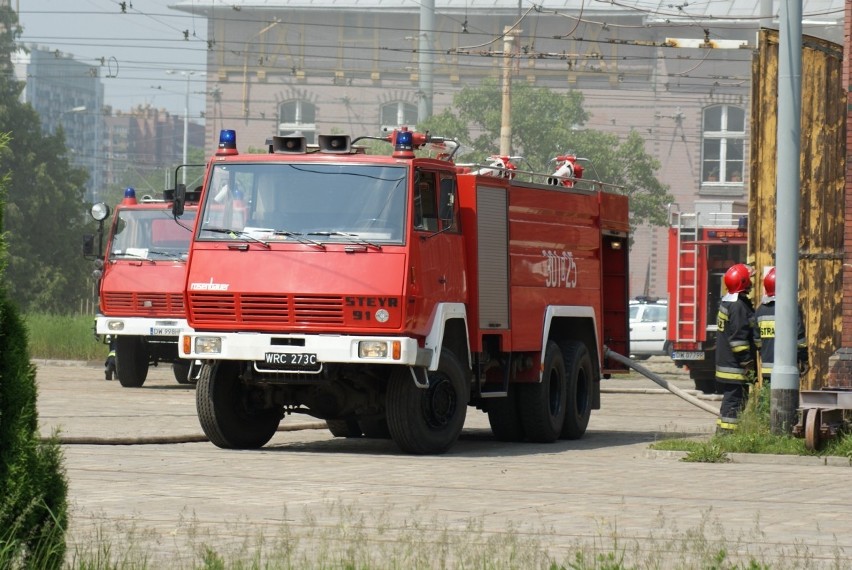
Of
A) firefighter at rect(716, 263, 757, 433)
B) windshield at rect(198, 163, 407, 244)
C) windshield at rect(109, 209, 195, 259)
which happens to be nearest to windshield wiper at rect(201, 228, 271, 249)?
windshield at rect(198, 163, 407, 244)

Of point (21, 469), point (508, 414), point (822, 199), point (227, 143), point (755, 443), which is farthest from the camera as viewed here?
point (822, 199)

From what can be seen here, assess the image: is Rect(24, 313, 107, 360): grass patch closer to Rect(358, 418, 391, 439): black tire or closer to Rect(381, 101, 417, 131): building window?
Rect(358, 418, 391, 439): black tire

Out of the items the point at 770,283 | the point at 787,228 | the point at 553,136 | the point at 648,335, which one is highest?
the point at 553,136

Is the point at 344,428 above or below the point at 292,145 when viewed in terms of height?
below

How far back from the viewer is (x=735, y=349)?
16.1 metres

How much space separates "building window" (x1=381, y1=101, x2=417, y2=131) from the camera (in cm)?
7969

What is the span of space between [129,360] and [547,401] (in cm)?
1085

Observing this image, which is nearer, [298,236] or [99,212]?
[298,236]

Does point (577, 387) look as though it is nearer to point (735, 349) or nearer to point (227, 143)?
point (735, 349)

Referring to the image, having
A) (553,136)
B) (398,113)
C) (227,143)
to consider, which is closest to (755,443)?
(227,143)

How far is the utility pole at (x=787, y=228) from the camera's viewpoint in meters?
15.0

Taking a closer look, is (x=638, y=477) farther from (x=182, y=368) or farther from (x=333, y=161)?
(x=182, y=368)

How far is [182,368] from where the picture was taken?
2728 centimetres

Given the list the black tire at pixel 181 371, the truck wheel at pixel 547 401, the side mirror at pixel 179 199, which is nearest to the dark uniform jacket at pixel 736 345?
the truck wheel at pixel 547 401
